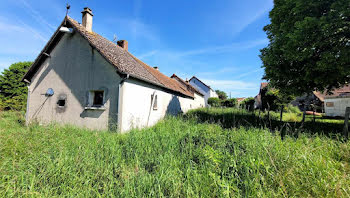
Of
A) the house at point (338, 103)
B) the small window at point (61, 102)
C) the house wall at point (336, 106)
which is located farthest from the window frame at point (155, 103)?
the house wall at point (336, 106)

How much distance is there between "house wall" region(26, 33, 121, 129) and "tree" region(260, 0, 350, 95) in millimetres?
8462

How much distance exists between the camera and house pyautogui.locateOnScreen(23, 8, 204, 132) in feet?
22.8

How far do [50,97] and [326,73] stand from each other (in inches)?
568

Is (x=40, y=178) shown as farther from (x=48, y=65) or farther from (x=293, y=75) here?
(x=293, y=75)

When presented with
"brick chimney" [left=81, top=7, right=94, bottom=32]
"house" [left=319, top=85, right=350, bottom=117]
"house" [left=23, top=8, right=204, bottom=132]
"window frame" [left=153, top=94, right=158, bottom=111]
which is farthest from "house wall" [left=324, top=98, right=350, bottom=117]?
"brick chimney" [left=81, top=7, right=94, bottom=32]

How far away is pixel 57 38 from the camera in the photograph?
27.4ft

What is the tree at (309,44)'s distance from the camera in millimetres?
5680

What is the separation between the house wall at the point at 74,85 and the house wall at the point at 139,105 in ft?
1.40

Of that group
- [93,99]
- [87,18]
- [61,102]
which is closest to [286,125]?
[93,99]

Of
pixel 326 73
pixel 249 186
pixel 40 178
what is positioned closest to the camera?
pixel 249 186

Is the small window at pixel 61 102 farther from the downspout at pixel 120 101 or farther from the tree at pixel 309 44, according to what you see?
the tree at pixel 309 44

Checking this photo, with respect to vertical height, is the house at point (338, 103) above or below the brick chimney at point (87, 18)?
below

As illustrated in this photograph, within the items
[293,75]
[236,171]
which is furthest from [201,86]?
[236,171]

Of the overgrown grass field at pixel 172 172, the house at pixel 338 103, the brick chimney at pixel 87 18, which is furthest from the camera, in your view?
the house at pixel 338 103
